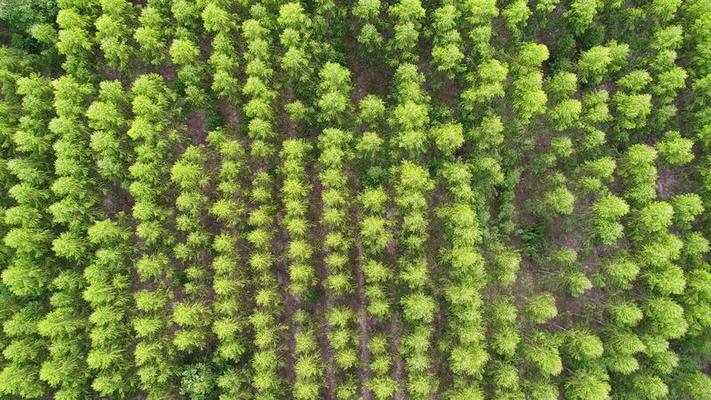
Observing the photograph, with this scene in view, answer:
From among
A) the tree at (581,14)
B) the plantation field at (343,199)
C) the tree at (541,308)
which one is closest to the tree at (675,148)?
the plantation field at (343,199)

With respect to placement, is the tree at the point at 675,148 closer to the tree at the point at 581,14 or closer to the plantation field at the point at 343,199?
the plantation field at the point at 343,199

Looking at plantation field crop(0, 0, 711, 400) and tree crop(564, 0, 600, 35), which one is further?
tree crop(564, 0, 600, 35)

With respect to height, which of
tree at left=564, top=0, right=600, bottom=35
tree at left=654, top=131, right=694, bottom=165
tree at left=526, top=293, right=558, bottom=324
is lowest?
tree at left=526, top=293, right=558, bottom=324

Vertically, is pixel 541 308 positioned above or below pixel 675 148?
below

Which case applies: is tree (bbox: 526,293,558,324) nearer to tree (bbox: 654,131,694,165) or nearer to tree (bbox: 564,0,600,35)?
tree (bbox: 654,131,694,165)

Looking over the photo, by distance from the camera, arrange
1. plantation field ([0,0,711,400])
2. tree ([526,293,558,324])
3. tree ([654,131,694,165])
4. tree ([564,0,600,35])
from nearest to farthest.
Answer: plantation field ([0,0,711,400]), tree ([526,293,558,324]), tree ([564,0,600,35]), tree ([654,131,694,165])

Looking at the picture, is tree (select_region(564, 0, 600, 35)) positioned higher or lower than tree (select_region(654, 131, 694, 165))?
higher

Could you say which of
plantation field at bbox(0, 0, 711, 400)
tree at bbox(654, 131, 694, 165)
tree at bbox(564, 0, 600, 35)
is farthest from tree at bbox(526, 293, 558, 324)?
tree at bbox(564, 0, 600, 35)

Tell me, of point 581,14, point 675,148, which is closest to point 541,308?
point 675,148

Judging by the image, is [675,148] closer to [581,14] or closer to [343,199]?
[581,14]

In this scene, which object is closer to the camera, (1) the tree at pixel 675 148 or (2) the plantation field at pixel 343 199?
(2) the plantation field at pixel 343 199
